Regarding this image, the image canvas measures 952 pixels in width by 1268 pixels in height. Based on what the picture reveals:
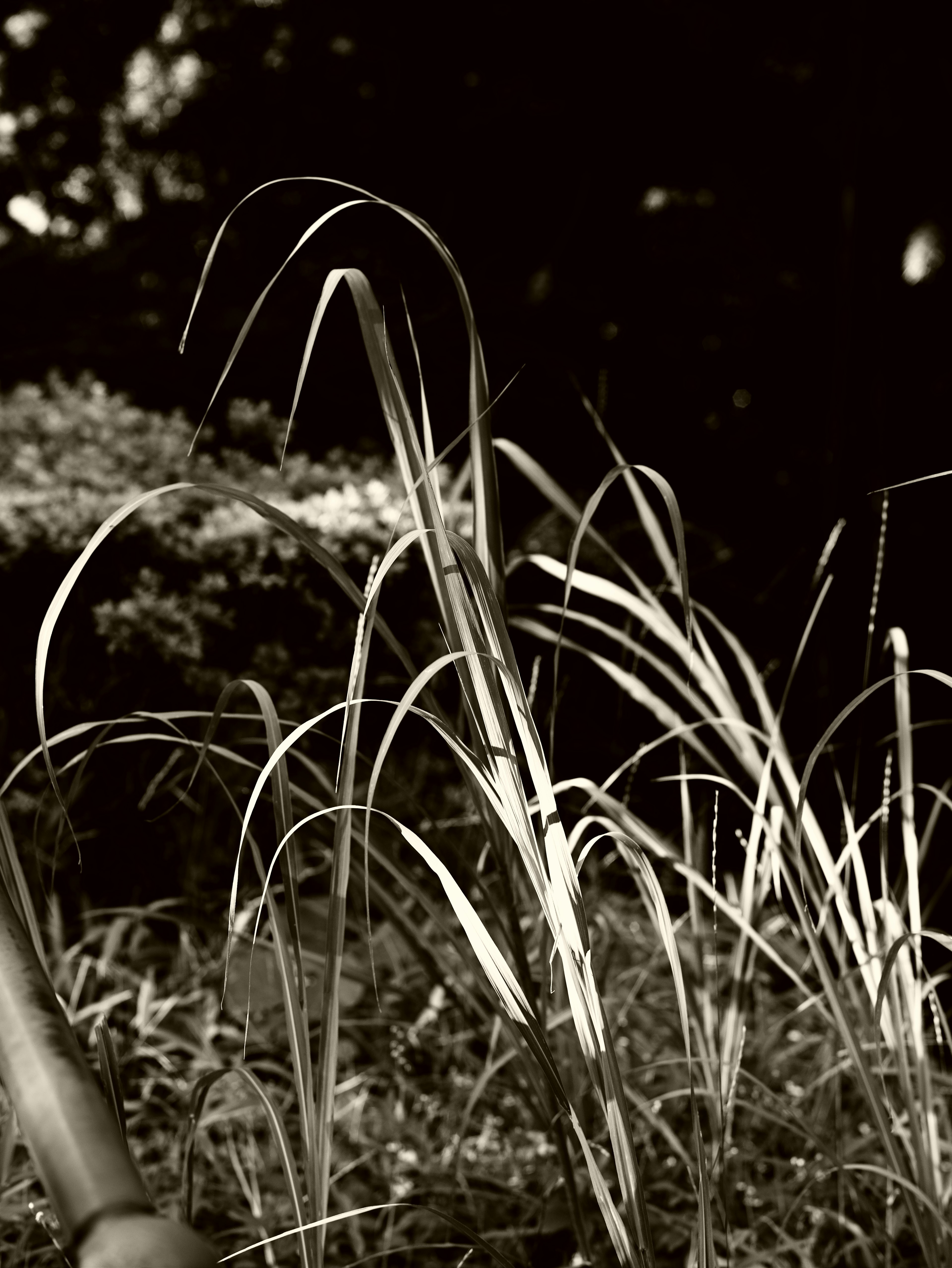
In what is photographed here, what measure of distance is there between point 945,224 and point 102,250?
187cm

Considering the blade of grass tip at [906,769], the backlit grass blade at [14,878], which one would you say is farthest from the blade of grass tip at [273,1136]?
the blade of grass tip at [906,769]

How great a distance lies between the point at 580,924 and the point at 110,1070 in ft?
1.07

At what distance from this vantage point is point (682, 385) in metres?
2.35

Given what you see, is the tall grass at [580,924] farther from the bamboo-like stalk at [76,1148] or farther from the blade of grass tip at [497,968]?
the bamboo-like stalk at [76,1148]

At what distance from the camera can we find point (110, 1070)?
0.71 meters

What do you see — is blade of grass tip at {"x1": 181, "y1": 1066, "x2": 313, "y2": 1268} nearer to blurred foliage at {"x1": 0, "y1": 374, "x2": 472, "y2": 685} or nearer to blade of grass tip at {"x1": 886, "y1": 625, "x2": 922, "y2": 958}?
blade of grass tip at {"x1": 886, "y1": 625, "x2": 922, "y2": 958}

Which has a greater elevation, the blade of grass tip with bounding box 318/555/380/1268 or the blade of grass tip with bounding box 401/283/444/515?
the blade of grass tip with bounding box 401/283/444/515

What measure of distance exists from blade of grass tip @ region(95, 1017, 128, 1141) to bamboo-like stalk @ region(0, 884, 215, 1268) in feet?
1.42

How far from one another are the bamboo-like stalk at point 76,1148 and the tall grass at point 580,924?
0.29 m

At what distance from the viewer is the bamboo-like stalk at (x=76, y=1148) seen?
0.26m

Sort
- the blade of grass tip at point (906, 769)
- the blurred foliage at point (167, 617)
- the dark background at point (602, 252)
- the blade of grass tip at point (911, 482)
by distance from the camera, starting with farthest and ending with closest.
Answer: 1. the dark background at point (602, 252)
2. the blurred foliage at point (167, 617)
3. the blade of grass tip at point (906, 769)
4. the blade of grass tip at point (911, 482)

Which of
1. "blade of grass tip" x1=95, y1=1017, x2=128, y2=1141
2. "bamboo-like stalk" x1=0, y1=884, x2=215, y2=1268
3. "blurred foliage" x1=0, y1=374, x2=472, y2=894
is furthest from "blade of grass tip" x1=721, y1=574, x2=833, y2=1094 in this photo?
"blurred foliage" x1=0, y1=374, x2=472, y2=894

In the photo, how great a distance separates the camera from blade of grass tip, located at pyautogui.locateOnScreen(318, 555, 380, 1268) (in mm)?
679

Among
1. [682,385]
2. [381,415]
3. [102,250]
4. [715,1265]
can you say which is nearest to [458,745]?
[715,1265]
